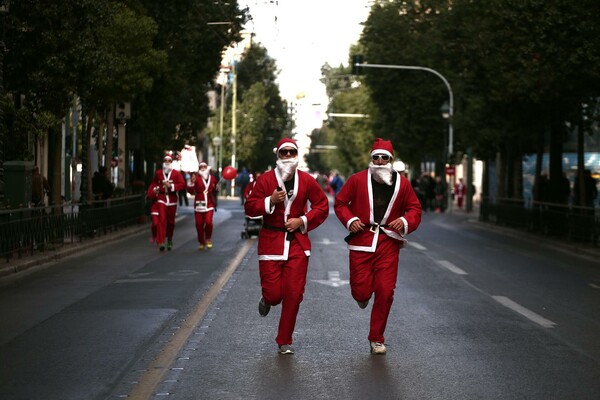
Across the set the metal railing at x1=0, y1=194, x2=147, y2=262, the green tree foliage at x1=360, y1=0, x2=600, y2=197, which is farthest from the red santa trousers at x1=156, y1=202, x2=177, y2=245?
the green tree foliage at x1=360, y1=0, x2=600, y2=197

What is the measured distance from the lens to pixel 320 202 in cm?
1118

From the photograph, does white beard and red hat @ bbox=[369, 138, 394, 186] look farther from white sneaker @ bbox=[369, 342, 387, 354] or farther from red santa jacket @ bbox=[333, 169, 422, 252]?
white sneaker @ bbox=[369, 342, 387, 354]

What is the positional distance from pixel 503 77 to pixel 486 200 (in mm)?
15230

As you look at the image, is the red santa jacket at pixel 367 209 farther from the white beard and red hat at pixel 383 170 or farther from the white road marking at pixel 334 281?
the white road marking at pixel 334 281

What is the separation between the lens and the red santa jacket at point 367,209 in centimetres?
1103

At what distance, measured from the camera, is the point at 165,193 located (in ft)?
87.6

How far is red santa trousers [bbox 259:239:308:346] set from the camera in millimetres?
10938

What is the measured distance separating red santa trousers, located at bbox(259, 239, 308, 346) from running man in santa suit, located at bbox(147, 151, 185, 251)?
1542cm

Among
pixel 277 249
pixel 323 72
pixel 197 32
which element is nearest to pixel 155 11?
pixel 197 32

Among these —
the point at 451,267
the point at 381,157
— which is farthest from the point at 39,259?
the point at 381,157

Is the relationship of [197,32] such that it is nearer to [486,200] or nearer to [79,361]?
[486,200]

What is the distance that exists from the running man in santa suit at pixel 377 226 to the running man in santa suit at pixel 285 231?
0.29 m

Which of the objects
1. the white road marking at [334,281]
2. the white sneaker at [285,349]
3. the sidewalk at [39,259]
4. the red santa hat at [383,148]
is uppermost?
the red santa hat at [383,148]

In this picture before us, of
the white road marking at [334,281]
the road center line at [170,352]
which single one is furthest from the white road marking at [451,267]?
the road center line at [170,352]
